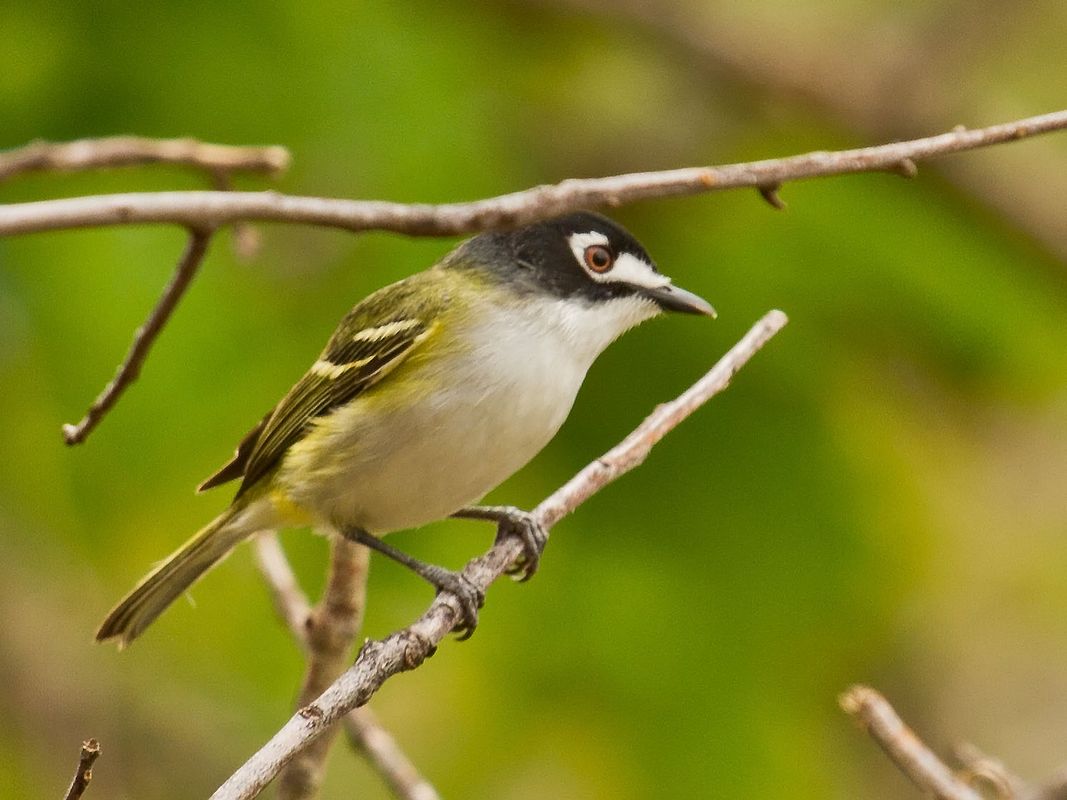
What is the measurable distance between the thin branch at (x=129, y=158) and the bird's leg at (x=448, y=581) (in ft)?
3.17

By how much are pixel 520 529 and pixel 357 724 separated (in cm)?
63

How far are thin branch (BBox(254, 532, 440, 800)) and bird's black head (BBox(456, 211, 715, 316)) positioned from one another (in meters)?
0.96

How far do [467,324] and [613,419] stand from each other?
80cm

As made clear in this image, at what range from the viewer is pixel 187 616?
454 centimetres

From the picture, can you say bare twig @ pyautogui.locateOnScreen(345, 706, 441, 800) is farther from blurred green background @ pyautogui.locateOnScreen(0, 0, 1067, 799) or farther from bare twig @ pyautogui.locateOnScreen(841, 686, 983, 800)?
bare twig @ pyautogui.locateOnScreen(841, 686, 983, 800)

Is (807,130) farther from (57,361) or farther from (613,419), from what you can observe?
(57,361)

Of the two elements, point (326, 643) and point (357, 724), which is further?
point (357, 724)

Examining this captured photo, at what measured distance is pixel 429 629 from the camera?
8.83 ft

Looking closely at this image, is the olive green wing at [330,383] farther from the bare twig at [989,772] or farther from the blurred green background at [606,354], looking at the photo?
the bare twig at [989,772]

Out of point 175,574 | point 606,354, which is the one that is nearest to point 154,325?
point 175,574

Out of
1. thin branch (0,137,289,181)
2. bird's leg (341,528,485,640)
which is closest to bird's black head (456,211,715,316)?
bird's leg (341,528,485,640)

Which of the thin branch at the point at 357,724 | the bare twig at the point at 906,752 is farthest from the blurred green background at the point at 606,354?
the bare twig at the point at 906,752

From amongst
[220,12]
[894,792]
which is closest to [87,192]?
[220,12]

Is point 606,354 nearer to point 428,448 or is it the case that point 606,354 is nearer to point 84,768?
point 428,448
